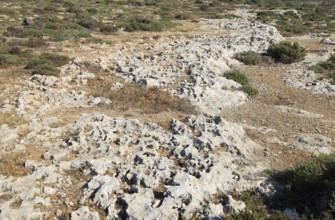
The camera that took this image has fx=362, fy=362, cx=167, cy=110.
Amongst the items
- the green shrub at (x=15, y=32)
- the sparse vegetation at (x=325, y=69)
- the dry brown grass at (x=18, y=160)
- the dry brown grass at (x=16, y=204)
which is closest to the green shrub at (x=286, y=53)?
the sparse vegetation at (x=325, y=69)

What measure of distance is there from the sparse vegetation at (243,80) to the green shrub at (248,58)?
2899mm

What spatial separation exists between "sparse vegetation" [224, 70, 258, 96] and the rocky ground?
15.5 inches

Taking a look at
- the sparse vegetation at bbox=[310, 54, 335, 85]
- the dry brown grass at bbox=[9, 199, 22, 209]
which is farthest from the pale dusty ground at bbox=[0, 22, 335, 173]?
the dry brown grass at bbox=[9, 199, 22, 209]

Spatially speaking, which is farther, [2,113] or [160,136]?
[2,113]

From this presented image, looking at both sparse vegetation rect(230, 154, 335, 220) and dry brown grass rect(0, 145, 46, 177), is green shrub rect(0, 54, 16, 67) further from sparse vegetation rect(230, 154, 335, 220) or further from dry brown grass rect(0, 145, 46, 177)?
sparse vegetation rect(230, 154, 335, 220)

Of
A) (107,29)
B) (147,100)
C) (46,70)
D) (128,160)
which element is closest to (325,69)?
(147,100)

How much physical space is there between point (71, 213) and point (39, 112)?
6121 mm

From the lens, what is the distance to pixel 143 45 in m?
24.3

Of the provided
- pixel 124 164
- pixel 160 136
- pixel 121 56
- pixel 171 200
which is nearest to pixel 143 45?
pixel 121 56

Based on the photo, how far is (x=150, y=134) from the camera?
11.8m

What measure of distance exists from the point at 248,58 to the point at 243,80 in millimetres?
4111

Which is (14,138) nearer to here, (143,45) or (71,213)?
(71,213)

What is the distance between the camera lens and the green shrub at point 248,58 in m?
22.3

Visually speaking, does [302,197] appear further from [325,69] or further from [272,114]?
[325,69]
